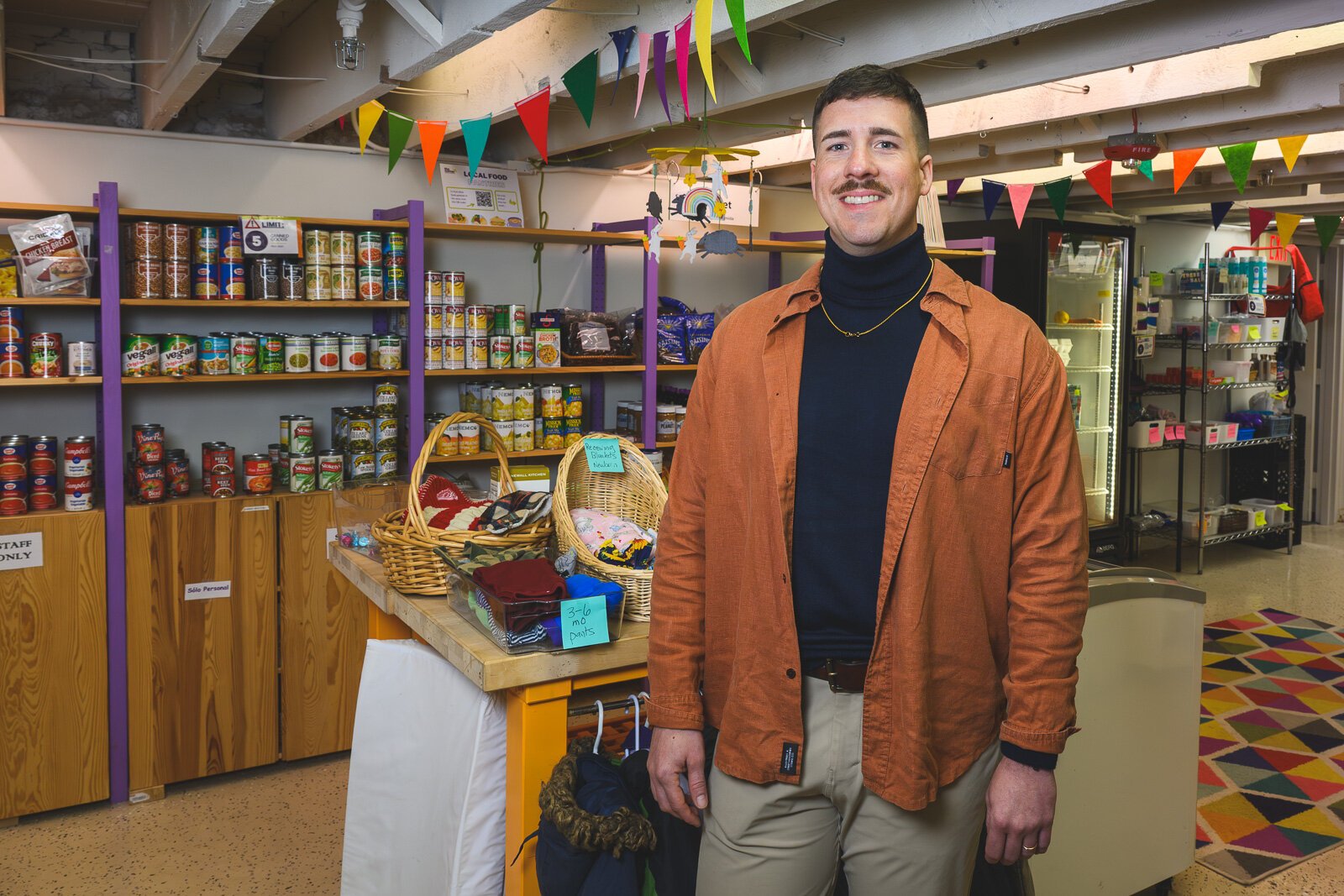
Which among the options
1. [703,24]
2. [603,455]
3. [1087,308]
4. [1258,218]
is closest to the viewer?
[703,24]

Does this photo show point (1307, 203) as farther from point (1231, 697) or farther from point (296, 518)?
point (296, 518)

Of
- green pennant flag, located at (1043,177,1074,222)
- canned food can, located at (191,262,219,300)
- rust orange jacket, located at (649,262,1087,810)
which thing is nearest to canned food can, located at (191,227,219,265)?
canned food can, located at (191,262,219,300)

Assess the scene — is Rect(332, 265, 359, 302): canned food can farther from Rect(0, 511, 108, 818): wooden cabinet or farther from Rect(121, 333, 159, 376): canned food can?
Rect(0, 511, 108, 818): wooden cabinet

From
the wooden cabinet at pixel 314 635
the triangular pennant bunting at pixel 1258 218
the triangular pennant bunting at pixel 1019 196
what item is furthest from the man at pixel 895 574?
the triangular pennant bunting at pixel 1258 218

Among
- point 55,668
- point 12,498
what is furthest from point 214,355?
point 55,668

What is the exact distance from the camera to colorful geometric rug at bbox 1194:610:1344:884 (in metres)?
3.25

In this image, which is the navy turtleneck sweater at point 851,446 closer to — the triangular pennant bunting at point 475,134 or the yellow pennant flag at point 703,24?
the yellow pennant flag at point 703,24

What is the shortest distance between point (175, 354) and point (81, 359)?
0.90 feet

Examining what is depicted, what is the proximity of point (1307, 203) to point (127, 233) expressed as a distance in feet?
19.7

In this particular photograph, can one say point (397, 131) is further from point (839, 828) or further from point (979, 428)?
point (839, 828)

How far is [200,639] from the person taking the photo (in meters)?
3.58

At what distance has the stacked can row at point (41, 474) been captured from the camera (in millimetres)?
3285

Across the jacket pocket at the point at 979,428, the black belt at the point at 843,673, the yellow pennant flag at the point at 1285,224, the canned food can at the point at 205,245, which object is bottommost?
the black belt at the point at 843,673

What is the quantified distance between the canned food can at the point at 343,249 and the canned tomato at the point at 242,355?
0.41 metres
